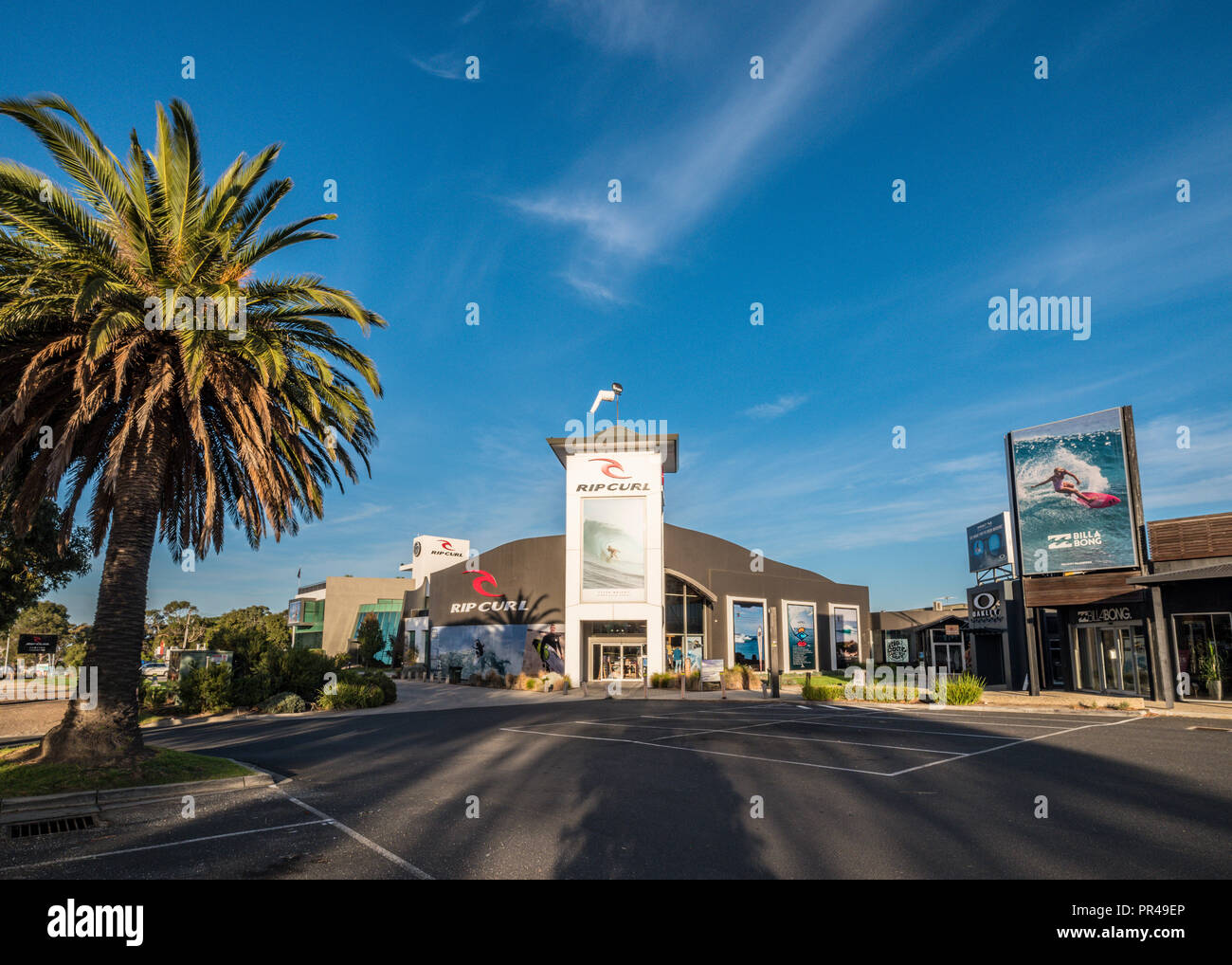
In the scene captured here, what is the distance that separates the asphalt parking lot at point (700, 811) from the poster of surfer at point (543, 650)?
79.4ft

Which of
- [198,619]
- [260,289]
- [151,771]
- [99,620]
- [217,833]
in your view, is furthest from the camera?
[198,619]

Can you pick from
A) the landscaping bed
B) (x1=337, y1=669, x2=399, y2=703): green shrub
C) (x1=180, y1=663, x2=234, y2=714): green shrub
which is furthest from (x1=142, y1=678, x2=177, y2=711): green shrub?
the landscaping bed

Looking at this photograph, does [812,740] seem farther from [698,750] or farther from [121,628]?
[121,628]

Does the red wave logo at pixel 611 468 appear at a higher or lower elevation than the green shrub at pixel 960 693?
higher

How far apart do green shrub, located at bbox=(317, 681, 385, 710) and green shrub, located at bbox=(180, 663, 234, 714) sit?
341 centimetres

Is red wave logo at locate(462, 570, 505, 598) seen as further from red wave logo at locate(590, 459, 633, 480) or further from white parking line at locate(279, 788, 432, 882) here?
white parking line at locate(279, 788, 432, 882)

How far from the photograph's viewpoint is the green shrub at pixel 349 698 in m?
28.4

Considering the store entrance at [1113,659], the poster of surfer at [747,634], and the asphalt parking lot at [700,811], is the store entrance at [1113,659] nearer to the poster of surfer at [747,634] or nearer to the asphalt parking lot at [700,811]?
the asphalt parking lot at [700,811]

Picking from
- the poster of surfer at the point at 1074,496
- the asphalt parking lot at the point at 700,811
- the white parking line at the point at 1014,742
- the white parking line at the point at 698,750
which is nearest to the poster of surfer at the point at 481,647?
the white parking line at the point at 698,750

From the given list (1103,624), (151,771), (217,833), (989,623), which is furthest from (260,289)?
(989,623)

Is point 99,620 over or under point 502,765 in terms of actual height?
over
